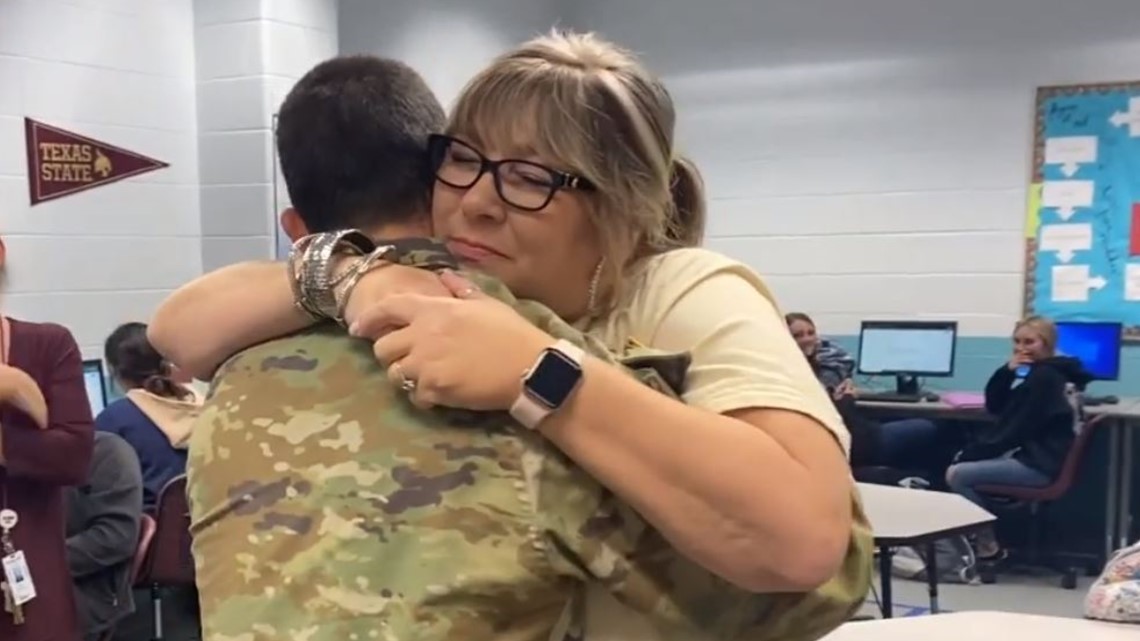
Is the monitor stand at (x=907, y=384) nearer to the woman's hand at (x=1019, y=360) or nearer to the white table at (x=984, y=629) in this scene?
the woman's hand at (x=1019, y=360)

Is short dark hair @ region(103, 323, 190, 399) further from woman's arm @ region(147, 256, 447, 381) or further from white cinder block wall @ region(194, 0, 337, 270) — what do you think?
woman's arm @ region(147, 256, 447, 381)

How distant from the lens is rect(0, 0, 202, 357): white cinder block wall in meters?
4.75

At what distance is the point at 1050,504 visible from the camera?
247 inches

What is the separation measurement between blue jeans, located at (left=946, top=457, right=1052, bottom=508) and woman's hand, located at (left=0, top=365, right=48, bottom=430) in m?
4.48

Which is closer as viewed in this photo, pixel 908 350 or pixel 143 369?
pixel 143 369

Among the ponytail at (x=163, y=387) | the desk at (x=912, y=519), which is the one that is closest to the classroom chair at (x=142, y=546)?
the ponytail at (x=163, y=387)

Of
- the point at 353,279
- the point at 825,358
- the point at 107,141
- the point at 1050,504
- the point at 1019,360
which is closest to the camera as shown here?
the point at 353,279

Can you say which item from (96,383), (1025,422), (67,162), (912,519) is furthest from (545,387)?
(1025,422)

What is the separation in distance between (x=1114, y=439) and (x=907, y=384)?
1.09 metres

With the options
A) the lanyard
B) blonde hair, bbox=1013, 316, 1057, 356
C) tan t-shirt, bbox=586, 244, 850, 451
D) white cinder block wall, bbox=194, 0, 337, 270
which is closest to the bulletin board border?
blonde hair, bbox=1013, 316, 1057, 356

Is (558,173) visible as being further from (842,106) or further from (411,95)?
(842,106)

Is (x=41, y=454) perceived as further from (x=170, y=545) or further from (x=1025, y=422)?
(x=1025, y=422)

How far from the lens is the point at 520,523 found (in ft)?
2.99

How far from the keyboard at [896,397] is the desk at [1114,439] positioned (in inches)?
2.8
